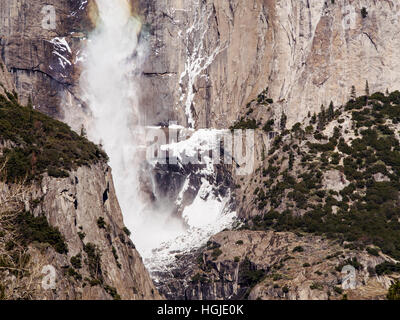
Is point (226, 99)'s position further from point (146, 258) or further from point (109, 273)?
point (109, 273)

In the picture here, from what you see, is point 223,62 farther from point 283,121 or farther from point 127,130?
point 127,130

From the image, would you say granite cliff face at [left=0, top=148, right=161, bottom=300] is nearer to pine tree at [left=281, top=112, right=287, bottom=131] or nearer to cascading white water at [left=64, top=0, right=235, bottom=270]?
cascading white water at [left=64, top=0, right=235, bottom=270]

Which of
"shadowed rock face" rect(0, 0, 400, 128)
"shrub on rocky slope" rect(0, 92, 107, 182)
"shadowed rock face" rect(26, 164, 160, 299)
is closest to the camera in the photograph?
"shadowed rock face" rect(26, 164, 160, 299)

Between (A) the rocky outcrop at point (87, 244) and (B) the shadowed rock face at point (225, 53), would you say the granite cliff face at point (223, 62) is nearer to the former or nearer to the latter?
(B) the shadowed rock face at point (225, 53)

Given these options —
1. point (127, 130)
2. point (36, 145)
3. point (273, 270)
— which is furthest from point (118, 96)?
point (36, 145)

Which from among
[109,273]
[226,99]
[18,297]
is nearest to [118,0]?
[226,99]

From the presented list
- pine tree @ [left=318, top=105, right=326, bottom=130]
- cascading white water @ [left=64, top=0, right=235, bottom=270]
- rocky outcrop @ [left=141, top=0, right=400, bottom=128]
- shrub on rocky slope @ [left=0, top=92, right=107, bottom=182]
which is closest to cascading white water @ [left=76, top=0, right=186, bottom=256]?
cascading white water @ [left=64, top=0, right=235, bottom=270]
